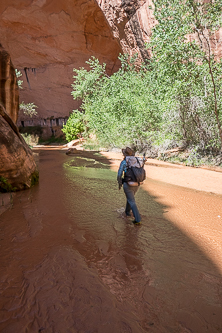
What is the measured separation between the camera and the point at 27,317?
1946 millimetres

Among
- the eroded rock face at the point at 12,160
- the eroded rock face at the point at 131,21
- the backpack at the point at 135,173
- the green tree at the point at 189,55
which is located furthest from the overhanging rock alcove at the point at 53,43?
the backpack at the point at 135,173

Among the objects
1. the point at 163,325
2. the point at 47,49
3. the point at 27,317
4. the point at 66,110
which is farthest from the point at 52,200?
the point at 66,110

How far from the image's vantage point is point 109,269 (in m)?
2.71

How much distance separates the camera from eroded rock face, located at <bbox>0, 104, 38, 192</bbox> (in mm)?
5777

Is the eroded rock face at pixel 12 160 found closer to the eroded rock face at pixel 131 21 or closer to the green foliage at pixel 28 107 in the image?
the eroded rock face at pixel 131 21

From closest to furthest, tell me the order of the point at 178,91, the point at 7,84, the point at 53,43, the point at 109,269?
the point at 109,269
the point at 7,84
the point at 178,91
the point at 53,43

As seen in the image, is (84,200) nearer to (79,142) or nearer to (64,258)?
(64,258)

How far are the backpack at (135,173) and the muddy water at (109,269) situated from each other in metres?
0.84

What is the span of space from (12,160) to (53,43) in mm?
Result: 21528

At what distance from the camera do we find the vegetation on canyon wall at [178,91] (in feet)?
28.5

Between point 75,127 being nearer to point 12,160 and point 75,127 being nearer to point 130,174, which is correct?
point 12,160

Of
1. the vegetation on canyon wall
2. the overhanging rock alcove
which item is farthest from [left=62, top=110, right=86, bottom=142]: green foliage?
the vegetation on canyon wall

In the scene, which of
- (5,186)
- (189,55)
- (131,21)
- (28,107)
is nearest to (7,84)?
(5,186)

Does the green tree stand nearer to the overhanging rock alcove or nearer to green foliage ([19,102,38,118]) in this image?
the overhanging rock alcove
